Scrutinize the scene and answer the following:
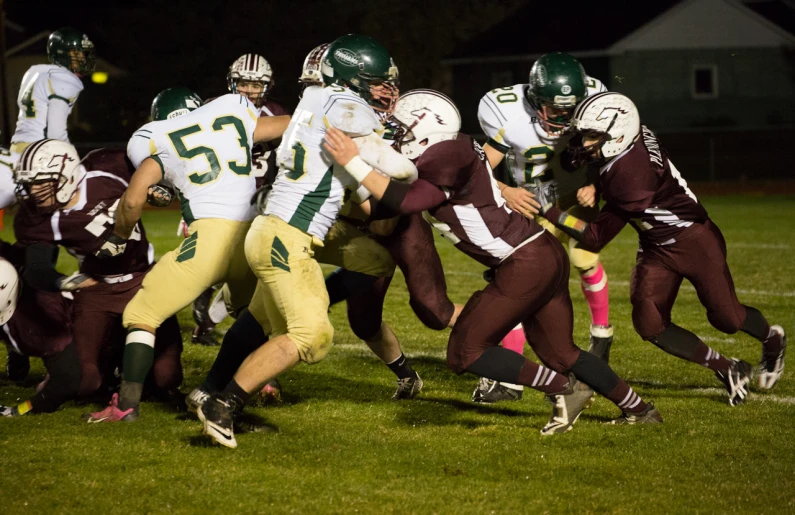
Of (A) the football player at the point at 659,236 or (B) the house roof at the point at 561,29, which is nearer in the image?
(A) the football player at the point at 659,236

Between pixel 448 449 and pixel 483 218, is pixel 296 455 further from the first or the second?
pixel 483 218

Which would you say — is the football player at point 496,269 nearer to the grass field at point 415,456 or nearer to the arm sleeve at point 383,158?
the arm sleeve at point 383,158

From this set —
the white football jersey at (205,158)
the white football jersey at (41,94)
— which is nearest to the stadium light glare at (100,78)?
the white football jersey at (41,94)

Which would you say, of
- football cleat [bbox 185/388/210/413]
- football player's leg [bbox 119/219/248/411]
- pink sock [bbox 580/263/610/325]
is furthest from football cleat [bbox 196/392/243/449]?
pink sock [bbox 580/263/610/325]

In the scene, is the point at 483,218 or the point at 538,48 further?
the point at 538,48

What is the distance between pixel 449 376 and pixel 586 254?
1.02 metres

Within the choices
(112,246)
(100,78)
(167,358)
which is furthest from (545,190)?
(100,78)

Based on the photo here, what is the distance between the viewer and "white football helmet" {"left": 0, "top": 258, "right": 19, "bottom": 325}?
4.55m

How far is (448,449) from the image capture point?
13.4ft

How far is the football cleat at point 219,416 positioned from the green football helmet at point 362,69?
4.34 ft

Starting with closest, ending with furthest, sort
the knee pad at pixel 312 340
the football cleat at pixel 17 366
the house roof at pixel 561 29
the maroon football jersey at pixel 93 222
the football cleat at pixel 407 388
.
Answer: the knee pad at pixel 312 340, the maroon football jersey at pixel 93 222, the football cleat at pixel 407 388, the football cleat at pixel 17 366, the house roof at pixel 561 29

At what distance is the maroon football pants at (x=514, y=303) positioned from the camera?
418 centimetres

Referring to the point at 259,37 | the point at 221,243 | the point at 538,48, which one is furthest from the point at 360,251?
the point at 538,48

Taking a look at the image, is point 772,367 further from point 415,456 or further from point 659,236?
point 415,456
